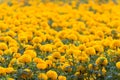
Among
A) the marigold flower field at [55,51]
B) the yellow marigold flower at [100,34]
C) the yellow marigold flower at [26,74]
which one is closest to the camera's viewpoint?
the yellow marigold flower at [26,74]

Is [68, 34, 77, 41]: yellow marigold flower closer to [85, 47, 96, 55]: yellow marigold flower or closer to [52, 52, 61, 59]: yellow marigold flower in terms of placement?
[85, 47, 96, 55]: yellow marigold flower

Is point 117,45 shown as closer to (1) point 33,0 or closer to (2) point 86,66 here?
(2) point 86,66

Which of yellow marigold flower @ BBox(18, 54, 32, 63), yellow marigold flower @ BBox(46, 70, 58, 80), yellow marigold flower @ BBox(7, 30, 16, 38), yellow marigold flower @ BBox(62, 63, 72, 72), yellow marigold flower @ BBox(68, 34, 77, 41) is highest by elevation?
yellow marigold flower @ BBox(18, 54, 32, 63)

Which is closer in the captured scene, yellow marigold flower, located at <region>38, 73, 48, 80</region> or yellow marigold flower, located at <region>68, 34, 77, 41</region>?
yellow marigold flower, located at <region>38, 73, 48, 80</region>

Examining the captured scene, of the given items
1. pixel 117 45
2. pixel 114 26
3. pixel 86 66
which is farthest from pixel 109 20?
pixel 86 66

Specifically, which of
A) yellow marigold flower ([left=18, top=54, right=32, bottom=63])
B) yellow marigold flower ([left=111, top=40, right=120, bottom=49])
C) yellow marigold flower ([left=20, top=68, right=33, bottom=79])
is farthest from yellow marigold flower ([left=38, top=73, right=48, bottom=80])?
yellow marigold flower ([left=111, top=40, right=120, bottom=49])

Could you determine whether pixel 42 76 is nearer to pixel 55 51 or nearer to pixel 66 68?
pixel 66 68

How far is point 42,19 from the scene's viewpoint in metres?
8.78

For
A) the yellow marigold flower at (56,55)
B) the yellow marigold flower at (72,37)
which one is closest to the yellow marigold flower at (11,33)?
the yellow marigold flower at (72,37)

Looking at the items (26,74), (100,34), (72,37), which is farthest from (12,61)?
(100,34)

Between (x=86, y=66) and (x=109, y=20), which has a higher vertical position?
(x=86, y=66)

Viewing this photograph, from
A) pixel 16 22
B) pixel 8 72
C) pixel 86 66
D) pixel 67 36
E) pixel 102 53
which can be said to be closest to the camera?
pixel 8 72

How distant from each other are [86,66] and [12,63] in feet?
2.93

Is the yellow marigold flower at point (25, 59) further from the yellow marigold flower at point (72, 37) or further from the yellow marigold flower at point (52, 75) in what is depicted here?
the yellow marigold flower at point (72, 37)
